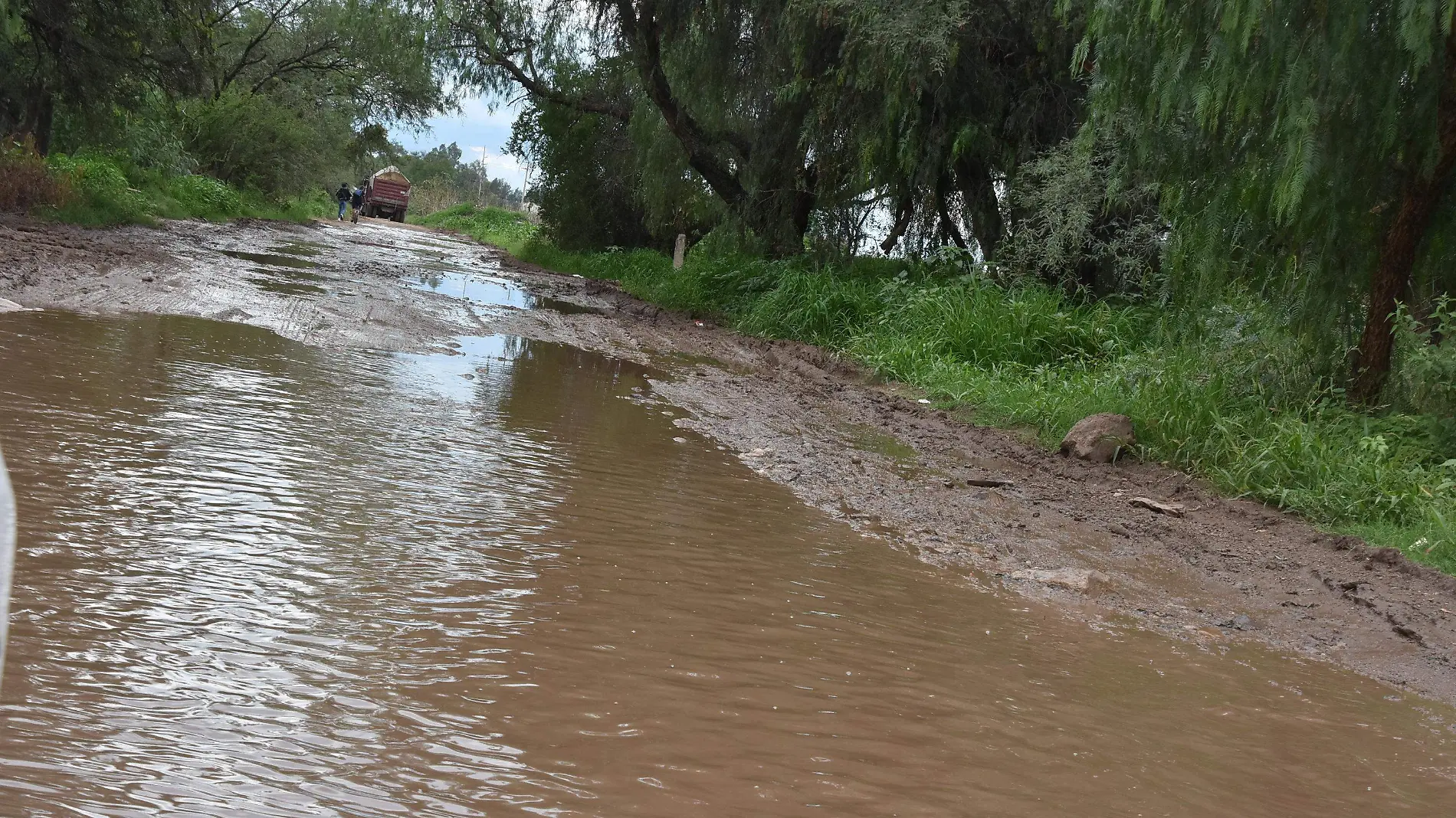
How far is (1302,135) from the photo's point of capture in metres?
7.75

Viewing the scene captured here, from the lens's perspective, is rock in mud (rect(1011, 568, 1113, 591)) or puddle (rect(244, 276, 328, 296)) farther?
puddle (rect(244, 276, 328, 296))

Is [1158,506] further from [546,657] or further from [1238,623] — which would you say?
[546,657]

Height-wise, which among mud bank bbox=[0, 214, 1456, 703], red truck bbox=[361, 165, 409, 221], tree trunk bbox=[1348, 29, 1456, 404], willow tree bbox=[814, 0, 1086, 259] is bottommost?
mud bank bbox=[0, 214, 1456, 703]

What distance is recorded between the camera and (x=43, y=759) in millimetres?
2580

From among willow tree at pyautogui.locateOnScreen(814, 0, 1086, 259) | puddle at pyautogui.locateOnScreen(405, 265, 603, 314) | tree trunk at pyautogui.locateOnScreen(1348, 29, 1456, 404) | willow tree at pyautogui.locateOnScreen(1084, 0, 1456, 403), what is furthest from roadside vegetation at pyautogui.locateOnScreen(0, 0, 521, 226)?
tree trunk at pyautogui.locateOnScreen(1348, 29, 1456, 404)

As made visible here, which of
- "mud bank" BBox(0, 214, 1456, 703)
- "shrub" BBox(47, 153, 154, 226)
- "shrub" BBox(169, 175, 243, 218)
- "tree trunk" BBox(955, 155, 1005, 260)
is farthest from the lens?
"shrub" BBox(169, 175, 243, 218)

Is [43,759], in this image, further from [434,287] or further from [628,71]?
[628,71]

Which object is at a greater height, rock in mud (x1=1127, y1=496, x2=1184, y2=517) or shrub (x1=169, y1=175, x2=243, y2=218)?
shrub (x1=169, y1=175, x2=243, y2=218)

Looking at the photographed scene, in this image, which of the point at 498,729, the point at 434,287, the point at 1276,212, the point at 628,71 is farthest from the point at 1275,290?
the point at 628,71

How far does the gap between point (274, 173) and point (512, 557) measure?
37.3m

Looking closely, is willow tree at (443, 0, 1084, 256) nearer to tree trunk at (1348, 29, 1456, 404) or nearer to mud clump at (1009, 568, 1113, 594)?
tree trunk at (1348, 29, 1456, 404)

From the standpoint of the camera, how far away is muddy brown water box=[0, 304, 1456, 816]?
9.27ft

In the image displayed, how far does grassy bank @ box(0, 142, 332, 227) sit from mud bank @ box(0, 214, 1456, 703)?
133 centimetres

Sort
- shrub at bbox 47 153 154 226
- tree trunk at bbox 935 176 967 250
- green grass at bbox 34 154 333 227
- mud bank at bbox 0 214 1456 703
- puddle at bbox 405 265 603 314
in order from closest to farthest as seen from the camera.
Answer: mud bank at bbox 0 214 1456 703
puddle at bbox 405 265 603 314
tree trunk at bbox 935 176 967 250
shrub at bbox 47 153 154 226
green grass at bbox 34 154 333 227
